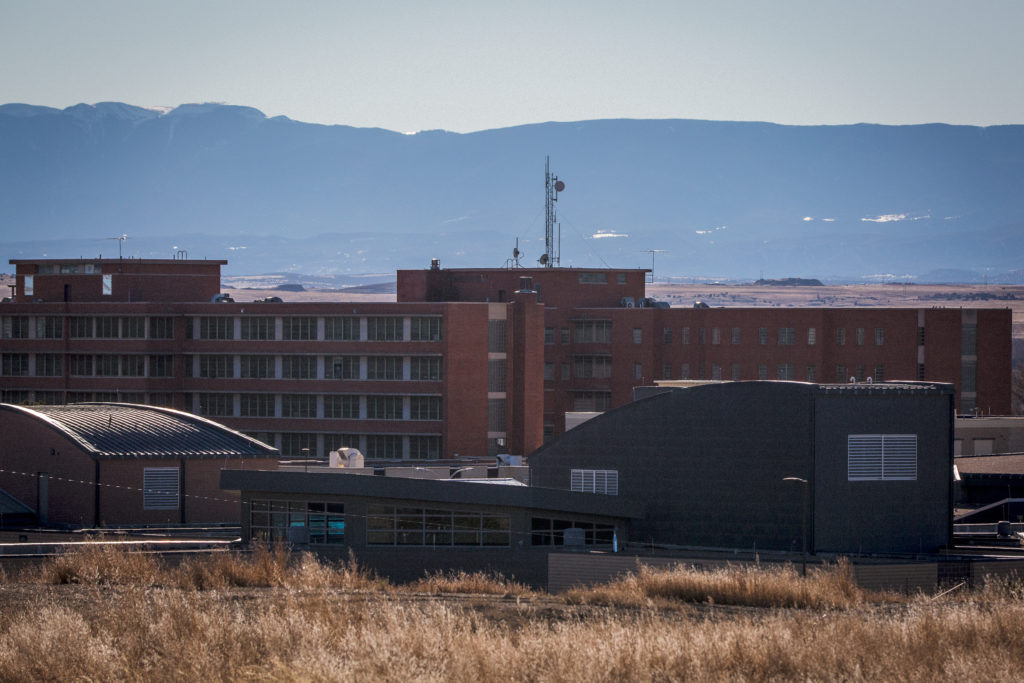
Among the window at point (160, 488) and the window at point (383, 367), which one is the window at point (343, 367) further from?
the window at point (160, 488)

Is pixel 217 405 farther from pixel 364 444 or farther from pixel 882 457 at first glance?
pixel 882 457

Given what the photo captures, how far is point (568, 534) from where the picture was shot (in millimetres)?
45188

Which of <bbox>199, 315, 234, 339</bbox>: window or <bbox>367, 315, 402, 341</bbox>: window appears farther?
<bbox>199, 315, 234, 339</bbox>: window

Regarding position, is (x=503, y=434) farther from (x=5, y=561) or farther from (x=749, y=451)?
(x=5, y=561)

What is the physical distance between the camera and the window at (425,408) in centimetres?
8362

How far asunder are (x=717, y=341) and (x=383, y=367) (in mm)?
30423

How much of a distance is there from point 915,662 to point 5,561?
3004cm

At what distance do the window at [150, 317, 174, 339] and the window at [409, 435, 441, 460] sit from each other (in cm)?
1847

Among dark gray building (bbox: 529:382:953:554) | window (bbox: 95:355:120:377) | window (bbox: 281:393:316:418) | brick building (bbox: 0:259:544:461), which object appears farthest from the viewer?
window (bbox: 95:355:120:377)

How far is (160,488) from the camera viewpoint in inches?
2060

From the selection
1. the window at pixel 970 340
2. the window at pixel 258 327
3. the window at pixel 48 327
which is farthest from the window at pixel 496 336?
the window at pixel 970 340

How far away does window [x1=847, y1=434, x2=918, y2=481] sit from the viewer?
140 feet

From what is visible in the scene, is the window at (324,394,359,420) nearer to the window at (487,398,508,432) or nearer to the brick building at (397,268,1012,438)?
the window at (487,398,508,432)

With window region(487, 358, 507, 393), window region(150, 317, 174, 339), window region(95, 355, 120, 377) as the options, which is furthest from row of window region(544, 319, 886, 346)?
window region(95, 355, 120, 377)
